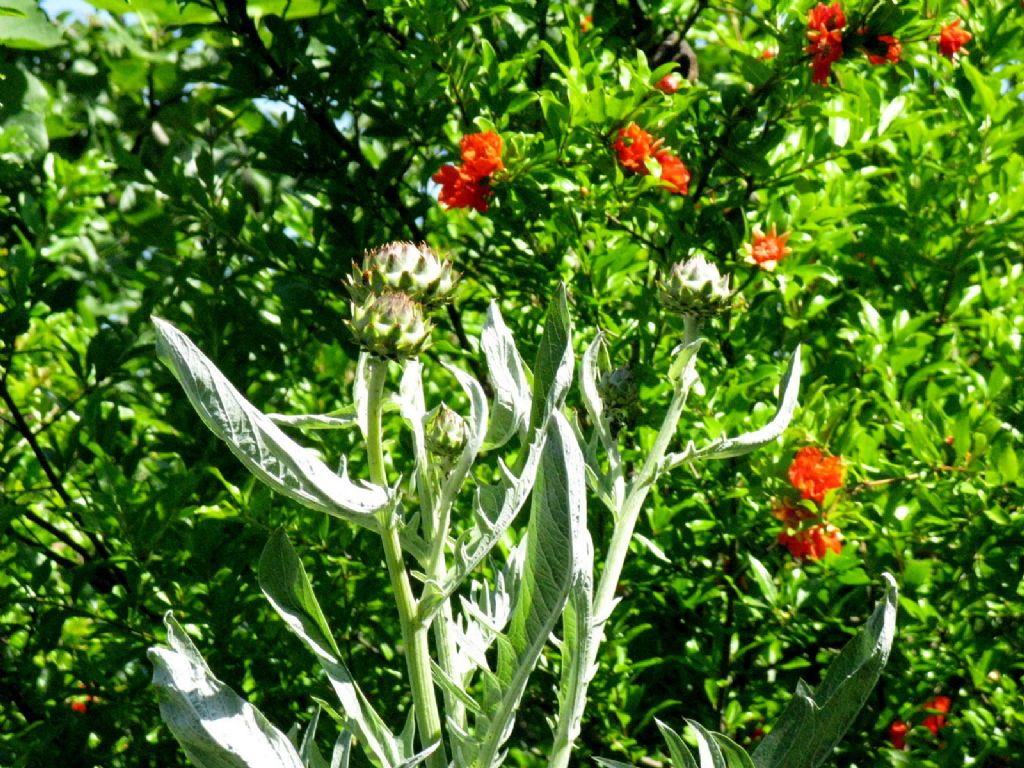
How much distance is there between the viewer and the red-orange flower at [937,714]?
196 centimetres

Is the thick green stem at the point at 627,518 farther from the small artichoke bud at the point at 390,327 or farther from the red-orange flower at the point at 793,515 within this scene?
the red-orange flower at the point at 793,515

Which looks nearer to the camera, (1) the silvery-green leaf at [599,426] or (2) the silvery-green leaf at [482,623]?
(2) the silvery-green leaf at [482,623]

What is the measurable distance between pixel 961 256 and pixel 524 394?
4.18 ft

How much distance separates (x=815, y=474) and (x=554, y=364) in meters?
0.87

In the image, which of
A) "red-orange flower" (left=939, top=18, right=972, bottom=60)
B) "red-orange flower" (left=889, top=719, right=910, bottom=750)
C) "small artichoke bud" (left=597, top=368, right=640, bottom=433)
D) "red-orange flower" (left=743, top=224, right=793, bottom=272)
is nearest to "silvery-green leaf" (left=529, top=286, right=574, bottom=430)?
"small artichoke bud" (left=597, top=368, right=640, bottom=433)

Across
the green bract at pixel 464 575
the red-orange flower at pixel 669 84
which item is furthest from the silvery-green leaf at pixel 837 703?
the red-orange flower at pixel 669 84

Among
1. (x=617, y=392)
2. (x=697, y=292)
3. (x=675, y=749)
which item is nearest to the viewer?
(x=675, y=749)

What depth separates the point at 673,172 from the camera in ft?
5.93

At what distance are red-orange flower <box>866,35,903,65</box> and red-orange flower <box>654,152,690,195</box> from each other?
313 mm

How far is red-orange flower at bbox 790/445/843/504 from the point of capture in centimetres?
174

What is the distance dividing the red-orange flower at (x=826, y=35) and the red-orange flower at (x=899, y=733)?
105 cm

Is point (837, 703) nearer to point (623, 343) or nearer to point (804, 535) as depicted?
point (804, 535)

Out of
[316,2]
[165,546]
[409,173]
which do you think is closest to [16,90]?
[316,2]

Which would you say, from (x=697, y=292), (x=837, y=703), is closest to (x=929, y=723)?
(x=697, y=292)
